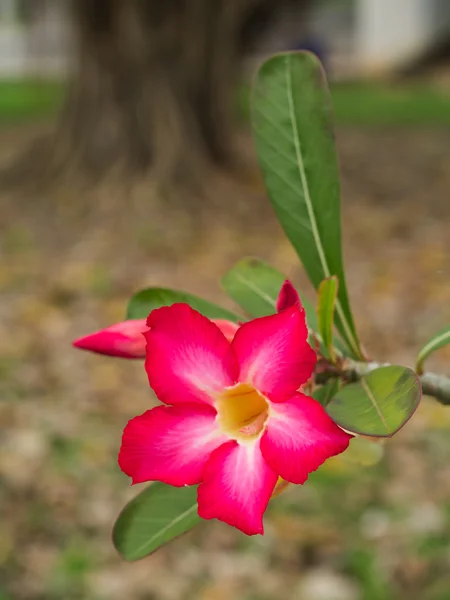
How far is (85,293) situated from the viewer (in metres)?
3.91

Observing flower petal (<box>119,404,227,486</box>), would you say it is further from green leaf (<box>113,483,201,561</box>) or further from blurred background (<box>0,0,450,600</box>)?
blurred background (<box>0,0,450,600</box>)

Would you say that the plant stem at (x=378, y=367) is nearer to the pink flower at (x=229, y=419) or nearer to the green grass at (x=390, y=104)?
the pink flower at (x=229, y=419)

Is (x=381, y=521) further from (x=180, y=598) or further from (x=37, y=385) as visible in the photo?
(x=37, y=385)

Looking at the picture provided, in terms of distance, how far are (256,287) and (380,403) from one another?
0.25 metres

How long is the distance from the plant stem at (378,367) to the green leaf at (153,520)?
11 cm

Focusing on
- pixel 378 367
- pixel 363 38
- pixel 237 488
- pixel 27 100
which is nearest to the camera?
pixel 237 488

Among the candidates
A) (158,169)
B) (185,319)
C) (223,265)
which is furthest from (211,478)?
(158,169)

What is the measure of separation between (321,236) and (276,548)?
5.52ft

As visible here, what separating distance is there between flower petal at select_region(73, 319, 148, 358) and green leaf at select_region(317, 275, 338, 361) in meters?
0.12

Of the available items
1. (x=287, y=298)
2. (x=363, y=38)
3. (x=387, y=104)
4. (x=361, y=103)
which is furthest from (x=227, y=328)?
(x=363, y=38)

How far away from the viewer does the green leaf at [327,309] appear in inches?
23.1

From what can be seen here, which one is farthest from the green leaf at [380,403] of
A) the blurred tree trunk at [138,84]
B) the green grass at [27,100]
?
the green grass at [27,100]

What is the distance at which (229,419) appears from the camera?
0.48 metres

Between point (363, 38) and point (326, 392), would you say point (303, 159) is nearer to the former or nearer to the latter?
point (326, 392)
